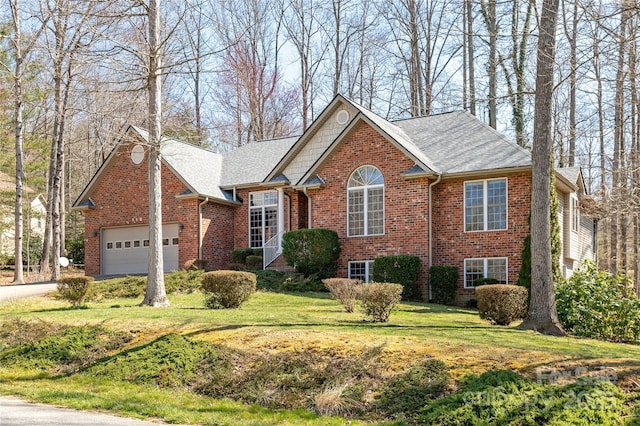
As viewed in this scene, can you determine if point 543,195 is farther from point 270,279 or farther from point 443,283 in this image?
point 270,279

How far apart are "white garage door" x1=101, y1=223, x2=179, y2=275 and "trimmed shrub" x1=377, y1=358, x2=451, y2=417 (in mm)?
18260

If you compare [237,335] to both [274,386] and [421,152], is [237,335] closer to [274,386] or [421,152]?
[274,386]

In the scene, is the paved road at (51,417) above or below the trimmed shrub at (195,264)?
below

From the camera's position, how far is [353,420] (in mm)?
7719

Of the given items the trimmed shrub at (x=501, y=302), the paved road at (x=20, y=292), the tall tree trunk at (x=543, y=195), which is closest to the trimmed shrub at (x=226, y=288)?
the trimmed shrub at (x=501, y=302)

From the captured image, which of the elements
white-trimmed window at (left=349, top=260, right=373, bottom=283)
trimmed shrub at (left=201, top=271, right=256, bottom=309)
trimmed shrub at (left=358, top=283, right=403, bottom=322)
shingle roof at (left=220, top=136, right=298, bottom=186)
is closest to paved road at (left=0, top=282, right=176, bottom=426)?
trimmed shrub at (left=358, top=283, right=403, bottom=322)

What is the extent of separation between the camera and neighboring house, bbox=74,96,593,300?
2002 centimetres

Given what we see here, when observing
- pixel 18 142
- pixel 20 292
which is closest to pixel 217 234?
pixel 20 292

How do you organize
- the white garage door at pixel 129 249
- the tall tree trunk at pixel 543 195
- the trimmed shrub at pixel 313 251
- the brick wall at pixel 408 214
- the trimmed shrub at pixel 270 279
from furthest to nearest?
the white garage door at pixel 129 249
the trimmed shrub at pixel 313 251
the trimmed shrub at pixel 270 279
the brick wall at pixel 408 214
the tall tree trunk at pixel 543 195

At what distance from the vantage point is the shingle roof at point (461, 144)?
20031mm

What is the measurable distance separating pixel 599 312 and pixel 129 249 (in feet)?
63.3

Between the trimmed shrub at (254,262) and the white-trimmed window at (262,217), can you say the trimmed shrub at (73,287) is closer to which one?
the trimmed shrub at (254,262)

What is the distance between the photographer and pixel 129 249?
26.5 metres

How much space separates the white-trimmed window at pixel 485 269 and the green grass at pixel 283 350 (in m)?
6.28
